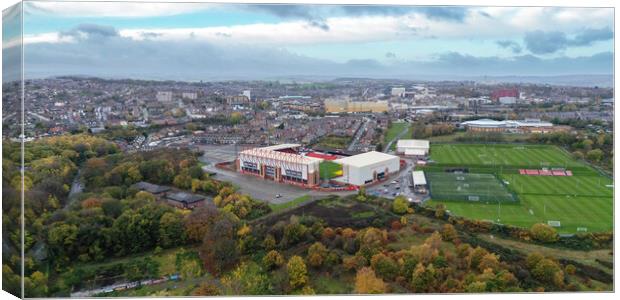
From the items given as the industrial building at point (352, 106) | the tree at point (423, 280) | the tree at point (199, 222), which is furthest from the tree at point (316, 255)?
the industrial building at point (352, 106)

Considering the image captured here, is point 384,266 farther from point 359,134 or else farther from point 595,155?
point 359,134


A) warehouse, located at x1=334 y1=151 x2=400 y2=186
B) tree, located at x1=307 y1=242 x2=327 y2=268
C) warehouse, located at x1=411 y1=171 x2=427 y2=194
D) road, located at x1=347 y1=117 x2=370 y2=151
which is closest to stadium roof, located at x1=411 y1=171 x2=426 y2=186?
warehouse, located at x1=411 y1=171 x2=427 y2=194

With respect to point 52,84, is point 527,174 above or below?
below

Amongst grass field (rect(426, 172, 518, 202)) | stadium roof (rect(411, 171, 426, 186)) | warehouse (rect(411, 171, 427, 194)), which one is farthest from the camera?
stadium roof (rect(411, 171, 426, 186))

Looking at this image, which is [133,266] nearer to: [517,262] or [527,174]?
[517,262]

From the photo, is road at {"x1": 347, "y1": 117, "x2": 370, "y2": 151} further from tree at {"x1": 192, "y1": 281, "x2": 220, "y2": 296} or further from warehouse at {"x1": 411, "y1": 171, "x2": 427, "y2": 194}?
tree at {"x1": 192, "y1": 281, "x2": 220, "y2": 296}

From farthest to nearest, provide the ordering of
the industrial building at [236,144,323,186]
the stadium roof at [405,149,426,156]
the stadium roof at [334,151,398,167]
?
the stadium roof at [405,149,426,156] → the stadium roof at [334,151,398,167] → the industrial building at [236,144,323,186]

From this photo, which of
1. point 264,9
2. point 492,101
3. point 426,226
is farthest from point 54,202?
point 492,101
